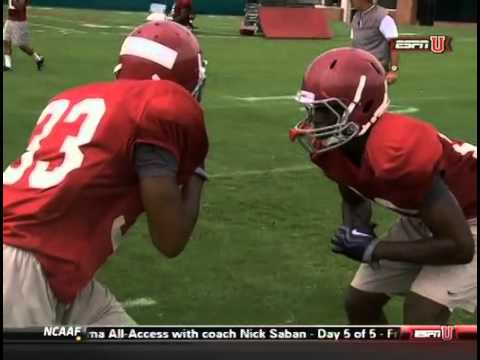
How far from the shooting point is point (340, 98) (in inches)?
105

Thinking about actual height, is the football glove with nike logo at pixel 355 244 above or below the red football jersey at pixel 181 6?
above

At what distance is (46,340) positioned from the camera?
158 cm

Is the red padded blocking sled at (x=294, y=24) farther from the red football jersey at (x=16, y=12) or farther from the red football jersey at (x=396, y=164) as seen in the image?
the red football jersey at (x=396, y=164)

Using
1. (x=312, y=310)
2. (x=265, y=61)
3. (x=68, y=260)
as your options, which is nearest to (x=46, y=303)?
(x=68, y=260)

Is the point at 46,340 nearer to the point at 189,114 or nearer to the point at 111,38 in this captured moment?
the point at 189,114

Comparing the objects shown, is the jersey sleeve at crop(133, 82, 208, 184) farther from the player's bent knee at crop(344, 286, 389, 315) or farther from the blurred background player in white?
the blurred background player in white

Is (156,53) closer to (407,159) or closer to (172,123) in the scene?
(172,123)

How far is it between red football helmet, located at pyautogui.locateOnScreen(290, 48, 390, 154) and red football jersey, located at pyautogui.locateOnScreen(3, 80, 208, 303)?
1.52 feet

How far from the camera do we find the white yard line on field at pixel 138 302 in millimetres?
4211

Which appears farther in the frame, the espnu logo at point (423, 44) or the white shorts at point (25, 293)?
the espnu logo at point (423, 44)

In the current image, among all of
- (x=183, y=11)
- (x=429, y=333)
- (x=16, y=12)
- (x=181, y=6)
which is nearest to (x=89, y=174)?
(x=429, y=333)

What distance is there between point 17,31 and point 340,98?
11.9 m

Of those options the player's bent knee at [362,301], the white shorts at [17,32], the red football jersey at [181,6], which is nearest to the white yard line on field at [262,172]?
the player's bent knee at [362,301]

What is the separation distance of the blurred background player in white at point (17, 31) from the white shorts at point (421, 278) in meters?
11.0
